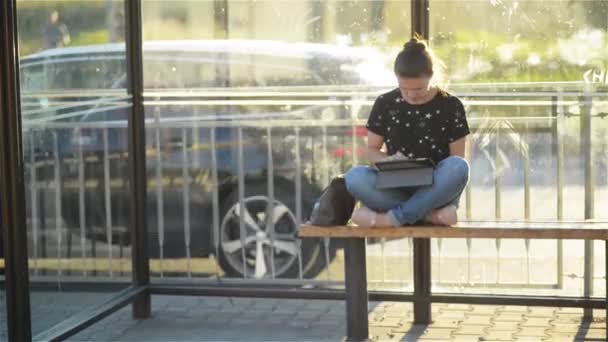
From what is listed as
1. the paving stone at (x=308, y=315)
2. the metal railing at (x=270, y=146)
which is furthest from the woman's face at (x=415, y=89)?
the paving stone at (x=308, y=315)

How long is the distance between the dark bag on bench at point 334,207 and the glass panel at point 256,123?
1.35 meters

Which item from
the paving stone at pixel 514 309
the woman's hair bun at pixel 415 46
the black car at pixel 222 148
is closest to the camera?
the woman's hair bun at pixel 415 46

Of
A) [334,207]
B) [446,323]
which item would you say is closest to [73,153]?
[334,207]

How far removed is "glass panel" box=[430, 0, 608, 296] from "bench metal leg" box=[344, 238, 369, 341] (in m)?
1.27

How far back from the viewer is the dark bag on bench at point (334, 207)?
5445 millimetres

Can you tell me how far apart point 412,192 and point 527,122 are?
1454mm

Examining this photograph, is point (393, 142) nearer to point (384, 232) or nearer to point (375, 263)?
point (384, 232)

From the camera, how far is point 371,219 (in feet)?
17.7

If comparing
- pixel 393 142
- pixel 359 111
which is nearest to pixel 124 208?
pixel 359 111

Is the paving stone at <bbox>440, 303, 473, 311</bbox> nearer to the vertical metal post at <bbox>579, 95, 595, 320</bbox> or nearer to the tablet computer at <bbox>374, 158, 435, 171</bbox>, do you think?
the vertical metal post at <bbox>579, 95, 595, 320</bbox>

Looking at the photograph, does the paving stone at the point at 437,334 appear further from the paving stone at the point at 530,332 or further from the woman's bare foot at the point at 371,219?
the woman's bare foot at the point at 371,219

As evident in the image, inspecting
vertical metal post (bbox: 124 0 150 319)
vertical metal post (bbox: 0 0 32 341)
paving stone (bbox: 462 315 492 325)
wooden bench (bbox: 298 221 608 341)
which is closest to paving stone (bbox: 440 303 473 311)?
paving stone (bbox: 462 315 492 325)

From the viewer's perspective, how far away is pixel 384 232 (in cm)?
539

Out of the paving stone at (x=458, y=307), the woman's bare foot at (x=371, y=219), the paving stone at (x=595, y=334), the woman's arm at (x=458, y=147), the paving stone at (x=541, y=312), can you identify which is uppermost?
→ the woman's arm at (x=458, y=147)
